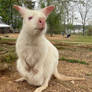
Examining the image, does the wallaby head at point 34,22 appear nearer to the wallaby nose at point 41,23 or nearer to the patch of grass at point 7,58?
the wallaby nose at point 41,23

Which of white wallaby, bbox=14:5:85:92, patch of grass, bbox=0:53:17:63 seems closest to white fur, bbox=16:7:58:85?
white wallaby, bbox=14:5:85:92

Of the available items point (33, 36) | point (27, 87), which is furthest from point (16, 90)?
point (33, 36)

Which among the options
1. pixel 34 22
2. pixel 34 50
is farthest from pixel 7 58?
pixel 34 22

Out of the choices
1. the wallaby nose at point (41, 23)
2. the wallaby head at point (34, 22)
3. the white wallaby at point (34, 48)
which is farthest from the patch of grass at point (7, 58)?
the wallaby nose at point (41, 23)

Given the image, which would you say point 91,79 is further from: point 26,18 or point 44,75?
point 26,18

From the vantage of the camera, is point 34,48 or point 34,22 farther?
point 34,48

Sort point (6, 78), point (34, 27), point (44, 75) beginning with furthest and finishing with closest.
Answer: point (6, 78), point (44, 75), point (34, 27)

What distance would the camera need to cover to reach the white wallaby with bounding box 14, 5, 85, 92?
194 centimetres

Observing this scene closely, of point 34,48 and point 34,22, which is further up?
point 34,22

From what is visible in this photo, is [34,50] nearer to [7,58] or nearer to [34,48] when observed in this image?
[34,48]

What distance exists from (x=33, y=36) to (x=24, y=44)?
0.71 ft

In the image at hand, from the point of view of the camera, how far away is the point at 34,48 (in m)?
2.18

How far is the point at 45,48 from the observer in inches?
89.8

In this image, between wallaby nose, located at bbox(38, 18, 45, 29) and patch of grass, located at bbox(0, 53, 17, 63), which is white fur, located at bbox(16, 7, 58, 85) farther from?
patch of grass, located at bbox(0, 53, 17, 63)
